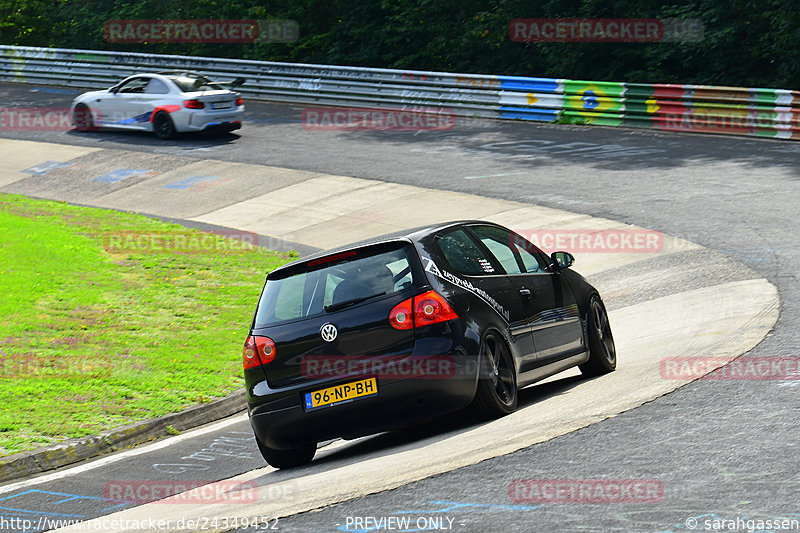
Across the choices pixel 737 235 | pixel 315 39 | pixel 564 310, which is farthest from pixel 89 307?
pixel 315 39

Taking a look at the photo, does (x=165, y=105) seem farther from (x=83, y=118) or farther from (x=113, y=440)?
(x=113, y=440)

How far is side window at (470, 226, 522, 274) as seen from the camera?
853 cm

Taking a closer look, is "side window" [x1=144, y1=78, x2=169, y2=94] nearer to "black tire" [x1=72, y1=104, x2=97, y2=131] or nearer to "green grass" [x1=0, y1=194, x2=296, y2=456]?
"black tire" [x1=72, y1=104, x2=97, y2=131]

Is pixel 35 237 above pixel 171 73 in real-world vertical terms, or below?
below

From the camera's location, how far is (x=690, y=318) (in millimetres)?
10961

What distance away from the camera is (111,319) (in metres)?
13.0

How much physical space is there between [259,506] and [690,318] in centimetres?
611

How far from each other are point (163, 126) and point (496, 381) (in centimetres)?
2050

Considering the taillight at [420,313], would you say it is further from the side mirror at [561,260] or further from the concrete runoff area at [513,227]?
the side mirror at [561,260]

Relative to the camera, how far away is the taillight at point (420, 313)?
732cm

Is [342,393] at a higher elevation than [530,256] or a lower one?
lower

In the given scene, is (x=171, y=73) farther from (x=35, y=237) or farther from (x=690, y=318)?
(x=690, y=318)

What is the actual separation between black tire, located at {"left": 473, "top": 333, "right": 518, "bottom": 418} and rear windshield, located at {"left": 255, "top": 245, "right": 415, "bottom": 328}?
2.48 ft

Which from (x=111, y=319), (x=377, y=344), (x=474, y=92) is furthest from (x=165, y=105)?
(x=377, y=344)
